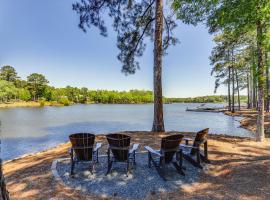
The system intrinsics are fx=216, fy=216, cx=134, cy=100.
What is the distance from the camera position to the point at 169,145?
4426 millimetres

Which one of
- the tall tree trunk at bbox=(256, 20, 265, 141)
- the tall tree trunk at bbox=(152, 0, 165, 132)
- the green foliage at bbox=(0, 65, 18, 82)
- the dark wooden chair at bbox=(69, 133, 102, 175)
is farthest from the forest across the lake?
the tall tree trunk at bbox=(256, 20, 265, 141)

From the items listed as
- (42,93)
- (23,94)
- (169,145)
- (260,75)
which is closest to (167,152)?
(169,145)

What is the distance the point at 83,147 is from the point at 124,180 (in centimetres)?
110

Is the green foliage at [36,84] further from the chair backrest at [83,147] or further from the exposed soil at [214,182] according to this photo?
the chair backrest at [83,147]

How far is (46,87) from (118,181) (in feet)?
266

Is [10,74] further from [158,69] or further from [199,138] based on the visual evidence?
[199,138]

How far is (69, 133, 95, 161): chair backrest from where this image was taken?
4559mm

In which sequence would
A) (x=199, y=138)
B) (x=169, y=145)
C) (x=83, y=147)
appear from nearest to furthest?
1. (x=169, y=145)
2. (x=83, y=147)
3. (x=199, y=138)

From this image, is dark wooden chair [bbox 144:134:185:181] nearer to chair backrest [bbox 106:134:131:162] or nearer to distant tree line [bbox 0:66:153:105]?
chair backrest [bbox 106:134:131:162]

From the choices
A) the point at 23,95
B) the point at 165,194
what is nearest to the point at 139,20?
the point at 165,194

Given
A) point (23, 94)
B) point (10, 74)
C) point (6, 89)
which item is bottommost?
point (6, 89)

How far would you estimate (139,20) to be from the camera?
10.4 metres

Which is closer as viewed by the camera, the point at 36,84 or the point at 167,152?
the point at 167,152

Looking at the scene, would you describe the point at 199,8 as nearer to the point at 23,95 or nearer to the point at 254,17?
the point at 254,17
